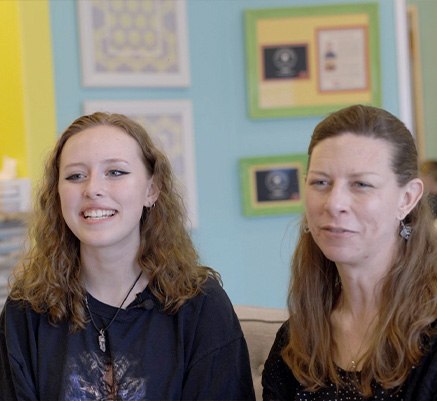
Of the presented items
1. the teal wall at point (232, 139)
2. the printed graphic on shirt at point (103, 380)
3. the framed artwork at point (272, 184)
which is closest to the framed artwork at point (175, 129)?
the teal wall at point (232, 139)

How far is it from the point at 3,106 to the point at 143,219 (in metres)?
1.61

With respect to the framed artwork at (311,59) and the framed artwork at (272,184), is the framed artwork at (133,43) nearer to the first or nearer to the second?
the framed artwork at (311,59)

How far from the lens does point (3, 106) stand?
362cm

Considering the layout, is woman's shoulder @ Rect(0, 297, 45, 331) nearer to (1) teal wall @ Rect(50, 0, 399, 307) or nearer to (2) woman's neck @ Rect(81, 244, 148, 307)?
(2) woman's neck @ Rect(81, 244, 148, 307)

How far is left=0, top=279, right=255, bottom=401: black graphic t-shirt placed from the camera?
79.6 inches

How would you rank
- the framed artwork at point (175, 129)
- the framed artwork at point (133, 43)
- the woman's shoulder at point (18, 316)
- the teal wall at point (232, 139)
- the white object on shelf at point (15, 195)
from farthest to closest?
the teal wall at point (232, 139) → the framed artwork at point (175, 129) → the framed artwork at point (133, 43) → the white object on shelf at point (15, 195) → the woman's shoulder at point (18, 316)

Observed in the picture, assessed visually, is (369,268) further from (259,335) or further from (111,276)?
(111,276)

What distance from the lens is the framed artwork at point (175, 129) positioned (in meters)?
3.73

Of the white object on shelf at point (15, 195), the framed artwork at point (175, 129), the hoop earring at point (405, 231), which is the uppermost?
the framed artwork at point (175, 129)

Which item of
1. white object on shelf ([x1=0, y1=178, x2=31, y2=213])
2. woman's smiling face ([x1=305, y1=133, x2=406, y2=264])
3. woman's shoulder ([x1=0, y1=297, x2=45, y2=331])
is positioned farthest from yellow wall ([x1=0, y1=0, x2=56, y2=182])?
woman's smiling face ([x1=305, y1=133, x2=406, y2=264])

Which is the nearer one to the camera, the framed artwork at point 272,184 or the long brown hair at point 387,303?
the long brown hair at point 387,303

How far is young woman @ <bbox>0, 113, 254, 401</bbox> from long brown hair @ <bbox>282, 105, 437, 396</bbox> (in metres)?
0.23

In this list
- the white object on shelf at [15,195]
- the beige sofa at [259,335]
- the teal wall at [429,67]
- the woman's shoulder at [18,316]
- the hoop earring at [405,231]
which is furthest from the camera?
the teal wall at [429,67]

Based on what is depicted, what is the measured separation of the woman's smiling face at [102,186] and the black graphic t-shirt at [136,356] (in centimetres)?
19
